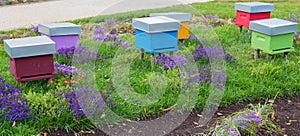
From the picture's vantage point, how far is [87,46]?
570 centimetres

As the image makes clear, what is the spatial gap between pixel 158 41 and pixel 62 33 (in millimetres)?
1333

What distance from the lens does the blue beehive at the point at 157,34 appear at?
15.5ft

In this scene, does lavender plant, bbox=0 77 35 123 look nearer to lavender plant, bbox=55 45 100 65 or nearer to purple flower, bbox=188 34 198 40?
lavender plant, bbox=55 45 100 65

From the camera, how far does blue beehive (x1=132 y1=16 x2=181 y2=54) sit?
A: 4727 mm

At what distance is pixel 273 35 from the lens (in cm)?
511

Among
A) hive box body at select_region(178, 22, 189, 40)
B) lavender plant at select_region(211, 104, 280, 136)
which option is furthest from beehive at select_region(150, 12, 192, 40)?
lavender plant at select_region(211, 104, 280, 136)

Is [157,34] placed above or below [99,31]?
above

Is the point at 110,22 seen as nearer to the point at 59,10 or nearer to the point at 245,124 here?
the point at 59,10

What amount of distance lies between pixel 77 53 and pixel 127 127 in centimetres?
204

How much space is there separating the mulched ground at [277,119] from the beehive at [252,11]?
2.52m

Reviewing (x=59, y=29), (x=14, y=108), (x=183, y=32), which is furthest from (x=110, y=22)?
(x=14, y=108)

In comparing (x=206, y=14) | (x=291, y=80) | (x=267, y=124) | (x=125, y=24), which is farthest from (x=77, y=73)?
(x=206, y=14)

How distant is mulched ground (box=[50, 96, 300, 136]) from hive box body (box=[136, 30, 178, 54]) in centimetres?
121

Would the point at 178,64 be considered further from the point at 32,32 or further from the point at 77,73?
the point at 32,32
